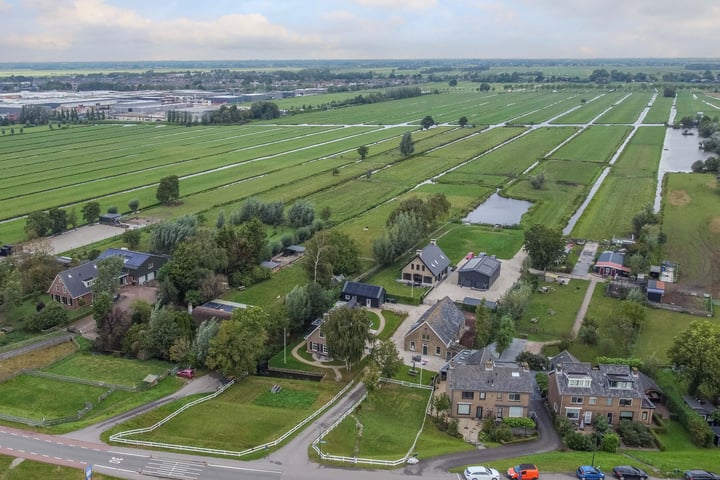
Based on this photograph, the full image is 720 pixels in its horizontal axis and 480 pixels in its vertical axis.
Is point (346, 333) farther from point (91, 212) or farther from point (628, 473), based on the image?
point (91, 212)

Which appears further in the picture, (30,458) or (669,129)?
(669,129)

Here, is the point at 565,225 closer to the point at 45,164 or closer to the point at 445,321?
the point at 445,321

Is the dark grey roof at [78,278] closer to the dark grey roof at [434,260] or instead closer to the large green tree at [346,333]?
the large green tree at [346,333]

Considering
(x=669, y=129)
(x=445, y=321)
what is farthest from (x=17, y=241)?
(x=669, y=129)

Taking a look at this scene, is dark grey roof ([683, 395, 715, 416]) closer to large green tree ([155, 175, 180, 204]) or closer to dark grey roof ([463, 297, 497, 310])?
dark grey roof ([463, 297, 497, 310])

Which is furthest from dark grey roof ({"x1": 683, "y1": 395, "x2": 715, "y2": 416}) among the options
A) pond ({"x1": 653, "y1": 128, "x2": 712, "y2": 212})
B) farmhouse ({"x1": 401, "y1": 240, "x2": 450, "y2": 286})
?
pond ({"x1": 653, "y1": 128, "x2": 712, "y2": 212})

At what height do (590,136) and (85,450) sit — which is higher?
(590,136)
